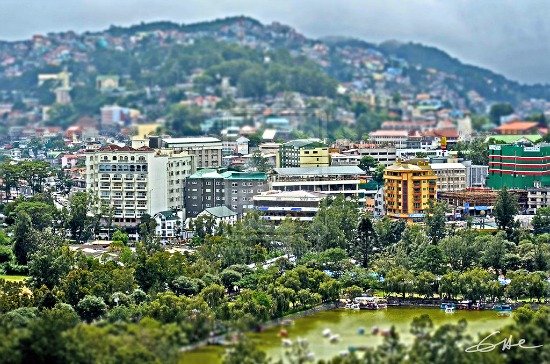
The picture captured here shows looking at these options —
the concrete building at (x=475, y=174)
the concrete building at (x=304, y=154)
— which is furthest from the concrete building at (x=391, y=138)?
the concrete building at (x=475, y=174)

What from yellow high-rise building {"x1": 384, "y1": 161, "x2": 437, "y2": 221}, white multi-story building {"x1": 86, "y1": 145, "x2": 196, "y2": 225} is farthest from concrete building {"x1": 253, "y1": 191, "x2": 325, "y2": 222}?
white multi-story building {"x1": 86, "y1": 145, "x2": 196, "y2": 225}

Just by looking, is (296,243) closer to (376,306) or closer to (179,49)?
(376,306)

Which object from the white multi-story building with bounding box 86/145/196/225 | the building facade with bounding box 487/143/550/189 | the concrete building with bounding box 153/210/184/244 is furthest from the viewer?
the building facade with bounding box 487/143/550/189

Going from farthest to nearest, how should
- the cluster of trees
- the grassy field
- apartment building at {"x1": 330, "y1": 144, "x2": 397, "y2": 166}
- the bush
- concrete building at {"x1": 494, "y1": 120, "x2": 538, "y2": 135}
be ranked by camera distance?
concrete building at {"x1": 494, "y1": 120, "x2": 538, "y2": 135} → apartment building at {"x1": 330, "y1": 144, "x2": 397, "y2": 166} → the cluster of trees → the grassy field → the bush

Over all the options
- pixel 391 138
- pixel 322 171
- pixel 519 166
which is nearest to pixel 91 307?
pixel 322 171

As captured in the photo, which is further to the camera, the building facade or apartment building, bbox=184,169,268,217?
the building facade

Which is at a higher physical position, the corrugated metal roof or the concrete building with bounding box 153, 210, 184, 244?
the corrugated metal roof

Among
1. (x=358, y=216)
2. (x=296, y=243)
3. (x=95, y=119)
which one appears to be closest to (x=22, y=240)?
(x=296, y=243)
